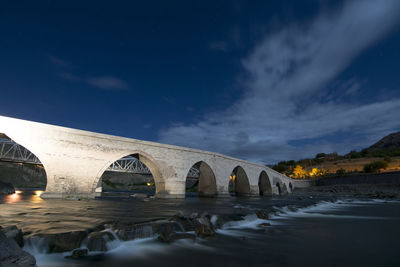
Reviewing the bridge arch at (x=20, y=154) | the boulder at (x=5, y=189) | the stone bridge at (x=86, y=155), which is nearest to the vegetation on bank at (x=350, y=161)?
the stone bridge at (x=86, y=155)

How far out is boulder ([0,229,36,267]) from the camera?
126 inches

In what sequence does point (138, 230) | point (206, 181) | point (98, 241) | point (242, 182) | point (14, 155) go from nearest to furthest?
point (98, 241)
point (138, 230)
point (206, 181)
point (242, 182)
point (14, 155)

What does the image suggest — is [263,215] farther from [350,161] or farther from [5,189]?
[350,161]

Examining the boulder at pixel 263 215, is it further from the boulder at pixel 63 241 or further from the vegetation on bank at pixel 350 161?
the vegetation on bank at pixel 350 161

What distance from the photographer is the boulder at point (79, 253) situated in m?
4.51

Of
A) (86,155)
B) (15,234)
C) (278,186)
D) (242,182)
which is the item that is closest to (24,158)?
(86,155)

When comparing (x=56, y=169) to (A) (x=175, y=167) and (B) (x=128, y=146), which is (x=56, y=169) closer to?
(B) (x=128, y=146)

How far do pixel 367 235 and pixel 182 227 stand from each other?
6.49m

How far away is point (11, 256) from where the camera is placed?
10.9 feet

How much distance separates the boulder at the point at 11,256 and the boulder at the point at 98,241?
1604 millimetres

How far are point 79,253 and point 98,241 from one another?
1.71 ft

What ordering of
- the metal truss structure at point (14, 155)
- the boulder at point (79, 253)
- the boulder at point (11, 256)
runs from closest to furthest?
the boulder at point (11, 256)
the boulder at point (79, 253)
the metal truss structure at point (14, 155)

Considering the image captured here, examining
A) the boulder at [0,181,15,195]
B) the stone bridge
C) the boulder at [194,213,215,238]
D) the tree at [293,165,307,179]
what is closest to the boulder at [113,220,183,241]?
the boulder at [194,213,215,238]

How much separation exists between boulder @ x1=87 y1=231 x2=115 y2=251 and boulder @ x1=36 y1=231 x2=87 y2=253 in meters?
0.26
